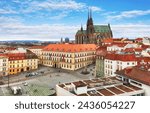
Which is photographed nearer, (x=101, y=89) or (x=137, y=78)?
(x=101, y=89)

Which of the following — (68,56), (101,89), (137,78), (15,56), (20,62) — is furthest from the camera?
(68,56)

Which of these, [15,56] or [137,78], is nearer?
[137,78]

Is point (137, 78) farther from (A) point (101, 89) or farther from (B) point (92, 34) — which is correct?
(B) point (92, 34)

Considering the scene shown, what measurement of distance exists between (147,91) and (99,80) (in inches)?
62.1

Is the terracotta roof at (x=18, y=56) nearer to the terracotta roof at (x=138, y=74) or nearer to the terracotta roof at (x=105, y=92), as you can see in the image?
the terracotta roof at (x=138, y=74)

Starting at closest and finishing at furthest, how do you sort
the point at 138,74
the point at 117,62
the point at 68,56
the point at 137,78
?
1. the point at 137,78
2. the point at 138,74
3. the point at 117,62
4. the point at 68,56

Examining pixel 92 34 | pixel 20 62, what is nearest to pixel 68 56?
pixel 20 62

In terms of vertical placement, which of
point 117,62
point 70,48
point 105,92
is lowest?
point 105,92

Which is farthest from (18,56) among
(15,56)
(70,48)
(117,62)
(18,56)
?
(117,62)

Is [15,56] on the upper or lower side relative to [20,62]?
upper

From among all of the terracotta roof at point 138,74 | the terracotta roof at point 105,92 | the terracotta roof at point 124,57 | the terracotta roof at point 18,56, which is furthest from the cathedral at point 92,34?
the terracotta roof at point 105,92

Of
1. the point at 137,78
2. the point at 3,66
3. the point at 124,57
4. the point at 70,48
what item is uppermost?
the point at 70,48

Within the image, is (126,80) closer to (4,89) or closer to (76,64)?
(4,89)

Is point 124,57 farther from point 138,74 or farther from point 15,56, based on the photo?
point 15,56
